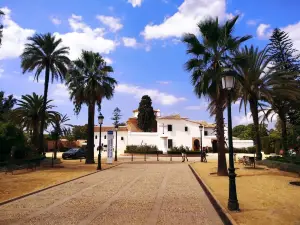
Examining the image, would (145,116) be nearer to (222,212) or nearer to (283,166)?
(283,166)

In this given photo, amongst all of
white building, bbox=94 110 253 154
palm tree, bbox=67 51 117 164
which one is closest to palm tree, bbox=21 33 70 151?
palm tree, bbox=67 51 117 164

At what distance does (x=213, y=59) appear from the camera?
17859mm

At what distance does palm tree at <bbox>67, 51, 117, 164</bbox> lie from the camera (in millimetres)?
29788

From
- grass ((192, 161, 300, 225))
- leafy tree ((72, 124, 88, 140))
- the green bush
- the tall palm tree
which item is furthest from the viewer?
leafy tree ((72, 124, 88, 140))

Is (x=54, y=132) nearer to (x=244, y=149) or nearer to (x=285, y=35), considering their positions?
(x=285, y=35)

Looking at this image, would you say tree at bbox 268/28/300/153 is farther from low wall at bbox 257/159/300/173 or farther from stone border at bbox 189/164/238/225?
stone border at bbox 189/164/238/225

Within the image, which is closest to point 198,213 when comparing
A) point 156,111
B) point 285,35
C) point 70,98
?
point 70,98

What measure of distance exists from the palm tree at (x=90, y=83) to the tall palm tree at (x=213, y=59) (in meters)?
14.1

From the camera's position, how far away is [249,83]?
2505 cm

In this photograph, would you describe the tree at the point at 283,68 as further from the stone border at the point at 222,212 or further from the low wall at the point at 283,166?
the stone border at the point at 222,212

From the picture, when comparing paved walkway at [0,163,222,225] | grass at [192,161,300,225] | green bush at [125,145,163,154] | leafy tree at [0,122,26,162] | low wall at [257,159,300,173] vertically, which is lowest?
paved walkway at [0,163,222,225]

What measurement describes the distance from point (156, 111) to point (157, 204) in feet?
246

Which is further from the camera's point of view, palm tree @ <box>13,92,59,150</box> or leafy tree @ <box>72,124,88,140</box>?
leafy tree @ <box>72,124,88,140</box>

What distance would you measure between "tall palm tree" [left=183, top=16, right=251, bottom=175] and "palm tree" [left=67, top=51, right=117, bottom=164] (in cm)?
1410
